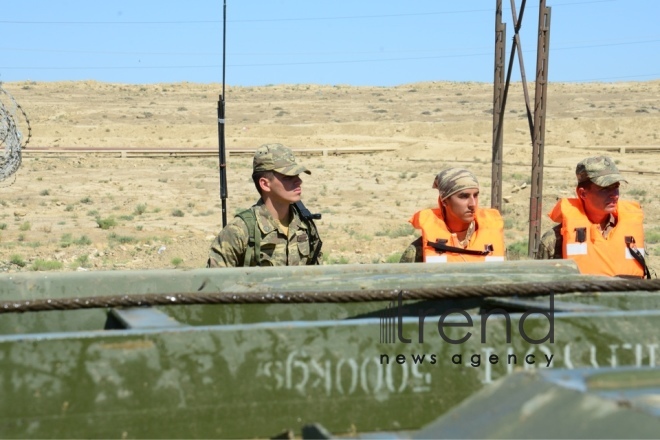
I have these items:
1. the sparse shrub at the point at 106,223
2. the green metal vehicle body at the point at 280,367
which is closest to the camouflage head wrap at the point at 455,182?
the green metal vehicle body at the point at 280,367

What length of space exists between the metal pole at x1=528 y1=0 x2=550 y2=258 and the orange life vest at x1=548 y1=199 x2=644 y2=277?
124 inches

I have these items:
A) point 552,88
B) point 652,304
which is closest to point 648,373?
point 652,304

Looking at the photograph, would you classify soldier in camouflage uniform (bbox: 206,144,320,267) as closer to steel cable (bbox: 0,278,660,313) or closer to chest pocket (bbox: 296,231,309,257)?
chest pocket (bbox: 296,231,309,257)

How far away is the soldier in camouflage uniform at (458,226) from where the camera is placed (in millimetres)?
6484

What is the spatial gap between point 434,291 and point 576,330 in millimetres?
581

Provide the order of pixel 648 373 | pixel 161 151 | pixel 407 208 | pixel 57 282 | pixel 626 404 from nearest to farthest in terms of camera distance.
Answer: pixel 626 404 → pixel 648 373 → pixel 57 282 → pixel 407 208 → pixel 161 151

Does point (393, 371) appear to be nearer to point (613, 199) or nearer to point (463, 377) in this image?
point (463, 377)

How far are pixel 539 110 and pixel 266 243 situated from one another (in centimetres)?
451

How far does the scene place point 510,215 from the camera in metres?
22.3

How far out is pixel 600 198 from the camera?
691cm

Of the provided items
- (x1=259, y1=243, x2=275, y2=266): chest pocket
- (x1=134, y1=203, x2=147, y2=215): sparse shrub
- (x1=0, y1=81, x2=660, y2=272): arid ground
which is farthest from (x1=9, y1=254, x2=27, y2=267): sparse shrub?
(x1=259, y1=243, x2=275, y2=266): chest pocket

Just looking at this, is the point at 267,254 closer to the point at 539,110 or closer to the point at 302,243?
the point at 302,243

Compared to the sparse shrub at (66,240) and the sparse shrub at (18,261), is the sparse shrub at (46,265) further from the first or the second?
the sparse shrub at (66,240)

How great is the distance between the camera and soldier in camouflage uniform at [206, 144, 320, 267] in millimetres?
6297
